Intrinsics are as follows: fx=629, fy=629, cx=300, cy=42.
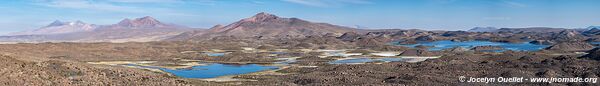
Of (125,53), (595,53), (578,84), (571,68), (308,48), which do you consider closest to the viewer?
(578,84)

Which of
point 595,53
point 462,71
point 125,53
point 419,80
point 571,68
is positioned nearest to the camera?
point 419,80

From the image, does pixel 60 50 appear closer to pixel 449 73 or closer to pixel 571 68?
pixel 449 73

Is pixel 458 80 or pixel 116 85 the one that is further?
pixel 458 80

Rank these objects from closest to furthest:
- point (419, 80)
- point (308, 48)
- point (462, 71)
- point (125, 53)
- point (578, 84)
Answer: point (578, 84) < point (419, 80) < point (462, 71) < point (125, 53) < point (308, 48)

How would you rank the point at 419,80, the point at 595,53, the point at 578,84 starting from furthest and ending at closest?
the point at 595,53
the point at 419,80
the point at 578,84

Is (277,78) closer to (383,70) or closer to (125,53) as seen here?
(383,70)

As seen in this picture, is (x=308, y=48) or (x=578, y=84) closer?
(x=578, y=84)

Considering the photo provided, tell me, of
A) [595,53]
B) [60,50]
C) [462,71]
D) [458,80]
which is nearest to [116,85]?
[458,80]

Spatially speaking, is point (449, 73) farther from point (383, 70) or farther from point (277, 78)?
point (277, 78)

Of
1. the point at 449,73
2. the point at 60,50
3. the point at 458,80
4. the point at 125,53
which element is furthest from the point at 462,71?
the point at 60,50
